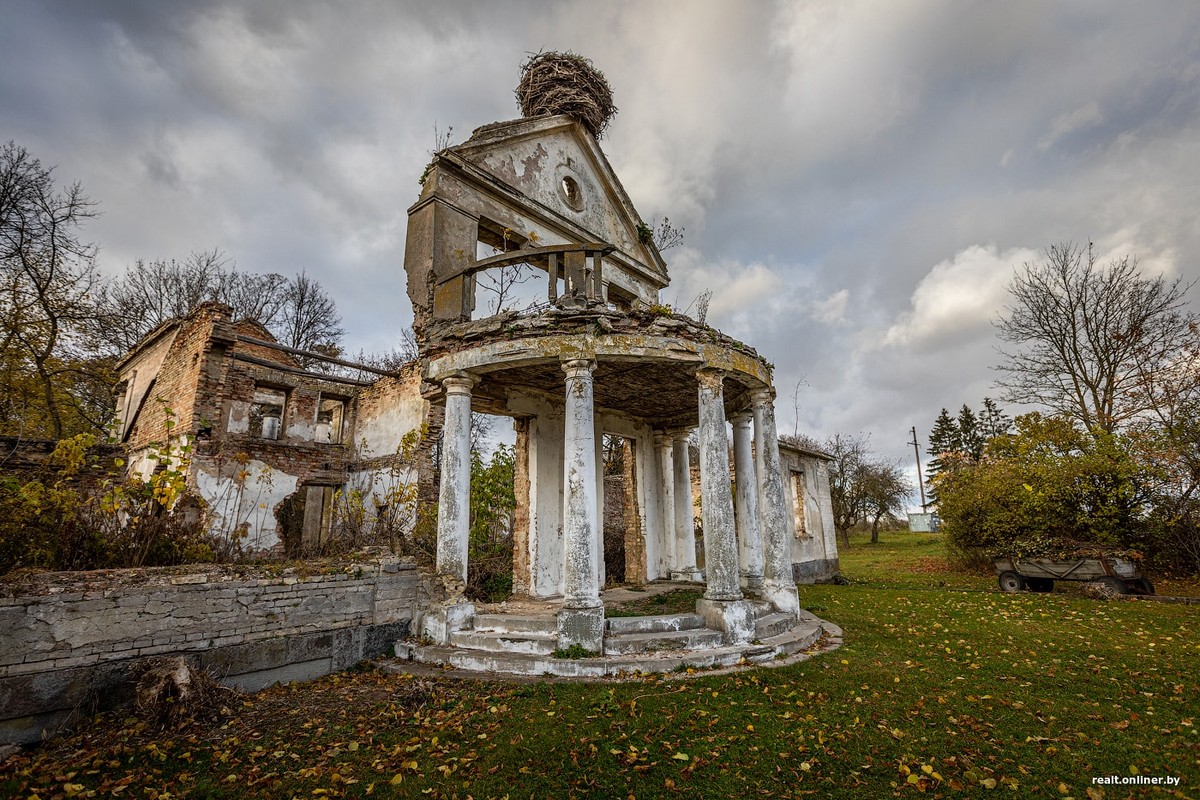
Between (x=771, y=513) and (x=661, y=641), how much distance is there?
3.13 m

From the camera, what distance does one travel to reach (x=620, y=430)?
11.7 m

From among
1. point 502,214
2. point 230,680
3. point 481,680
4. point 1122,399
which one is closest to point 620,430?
point 502,214

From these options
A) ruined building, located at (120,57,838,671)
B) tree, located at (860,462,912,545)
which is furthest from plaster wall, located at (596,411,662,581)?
tree, located at (860,462,912,545)

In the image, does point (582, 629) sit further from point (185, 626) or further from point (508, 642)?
point (185, 626)

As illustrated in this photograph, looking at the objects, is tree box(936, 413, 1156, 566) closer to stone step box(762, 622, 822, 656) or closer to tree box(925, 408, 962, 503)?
stone step box(762, 622, 822, 656)

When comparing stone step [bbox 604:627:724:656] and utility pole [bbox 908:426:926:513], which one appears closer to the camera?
stone step [bbox 604:627:724:656]

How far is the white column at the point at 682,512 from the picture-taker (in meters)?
12.1

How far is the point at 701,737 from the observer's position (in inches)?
178


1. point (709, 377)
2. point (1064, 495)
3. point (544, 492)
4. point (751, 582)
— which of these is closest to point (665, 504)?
point (751, 582)

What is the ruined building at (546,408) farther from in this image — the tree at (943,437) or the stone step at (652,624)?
the tree at (943,437)

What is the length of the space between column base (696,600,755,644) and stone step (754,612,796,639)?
22 cm

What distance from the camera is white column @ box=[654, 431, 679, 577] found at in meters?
12.2

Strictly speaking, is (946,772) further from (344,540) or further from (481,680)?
(344,540)

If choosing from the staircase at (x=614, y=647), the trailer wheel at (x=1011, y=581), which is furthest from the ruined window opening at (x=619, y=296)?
the trailer wheel at (x=1011, y=581)
